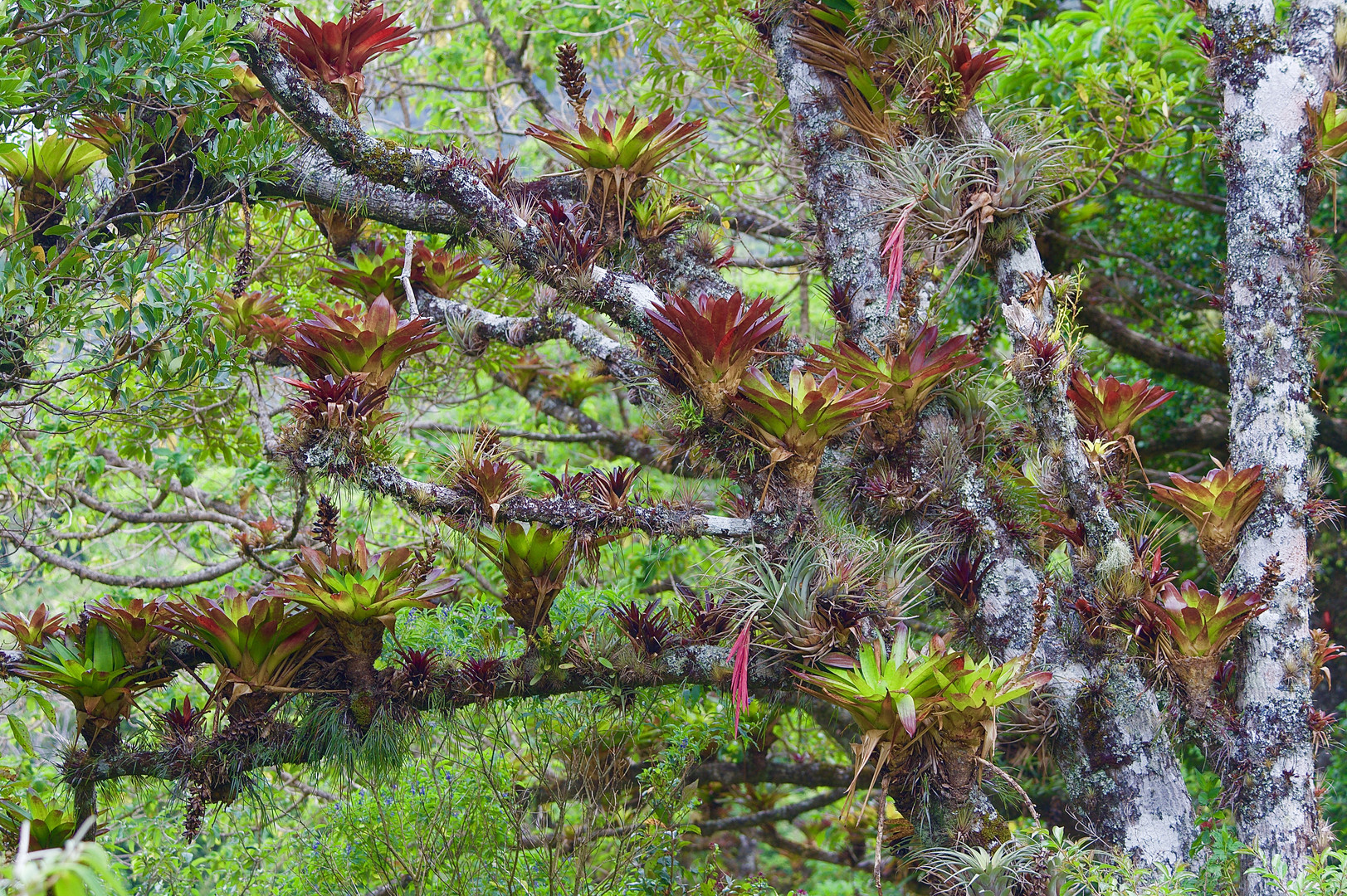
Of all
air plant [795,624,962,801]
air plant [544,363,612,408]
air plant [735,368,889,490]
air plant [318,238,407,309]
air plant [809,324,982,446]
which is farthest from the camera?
air plant [544,363,612,408]

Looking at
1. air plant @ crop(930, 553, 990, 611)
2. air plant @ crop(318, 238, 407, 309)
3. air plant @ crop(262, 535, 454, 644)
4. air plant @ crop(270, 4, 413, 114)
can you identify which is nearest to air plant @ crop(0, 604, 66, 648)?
air plant @ crop(262, 535, 454, 644)

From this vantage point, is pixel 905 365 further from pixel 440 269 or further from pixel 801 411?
pixel 440 269

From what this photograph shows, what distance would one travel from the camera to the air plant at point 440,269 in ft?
9.19

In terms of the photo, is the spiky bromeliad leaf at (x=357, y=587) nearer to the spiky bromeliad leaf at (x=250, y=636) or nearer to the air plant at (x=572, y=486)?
the spiky bromeliad leaf at (x=250, y=636)

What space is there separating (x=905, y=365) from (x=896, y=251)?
11.6 inches

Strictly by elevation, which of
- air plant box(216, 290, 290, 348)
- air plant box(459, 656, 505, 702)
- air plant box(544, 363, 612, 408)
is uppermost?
air plant box(216, 290, 290, 348)

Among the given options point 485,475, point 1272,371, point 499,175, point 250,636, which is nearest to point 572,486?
point 485,475

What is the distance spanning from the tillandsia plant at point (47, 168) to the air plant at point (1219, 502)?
2715mm

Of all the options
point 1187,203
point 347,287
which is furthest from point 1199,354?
point 347,287

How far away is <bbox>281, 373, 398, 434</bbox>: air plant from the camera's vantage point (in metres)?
1.97

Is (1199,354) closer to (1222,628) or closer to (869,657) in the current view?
(1222,628)

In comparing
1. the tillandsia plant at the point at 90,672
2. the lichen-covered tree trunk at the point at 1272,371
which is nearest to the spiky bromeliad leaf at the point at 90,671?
the tillandsia plant at the point at 90,672

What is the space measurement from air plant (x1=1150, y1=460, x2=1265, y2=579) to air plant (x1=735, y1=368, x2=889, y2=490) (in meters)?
0.90

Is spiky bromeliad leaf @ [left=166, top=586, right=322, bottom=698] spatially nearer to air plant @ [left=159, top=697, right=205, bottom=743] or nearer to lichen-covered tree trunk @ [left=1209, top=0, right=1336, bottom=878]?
air plant @ [left=159, top=697, right=205, bottom=743]
